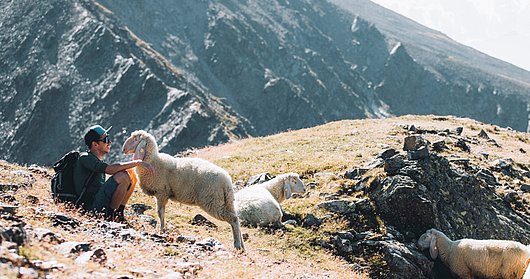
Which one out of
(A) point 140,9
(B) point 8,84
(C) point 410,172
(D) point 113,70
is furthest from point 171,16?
(C) point 410,172

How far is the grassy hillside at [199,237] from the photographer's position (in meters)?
7.19

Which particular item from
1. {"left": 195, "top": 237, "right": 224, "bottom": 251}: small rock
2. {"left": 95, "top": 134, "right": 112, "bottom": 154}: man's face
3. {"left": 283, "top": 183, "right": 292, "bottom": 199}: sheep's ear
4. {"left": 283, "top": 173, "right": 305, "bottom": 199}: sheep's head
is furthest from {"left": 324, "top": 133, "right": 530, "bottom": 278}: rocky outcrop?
{"left": 95, "top": 134, "right": 112, "bottom": 154}: man's face

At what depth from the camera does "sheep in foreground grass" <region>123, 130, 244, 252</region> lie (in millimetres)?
12227

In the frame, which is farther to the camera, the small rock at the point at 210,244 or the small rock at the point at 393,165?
the small rock at the point at 393,165

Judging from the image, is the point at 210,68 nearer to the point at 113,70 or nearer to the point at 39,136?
the point at 113,70

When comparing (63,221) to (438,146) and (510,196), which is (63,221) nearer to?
(510,196)

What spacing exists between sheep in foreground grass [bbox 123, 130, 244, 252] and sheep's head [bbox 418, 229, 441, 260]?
6435mm

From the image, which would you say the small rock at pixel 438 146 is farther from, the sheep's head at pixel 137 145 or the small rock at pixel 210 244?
the small rock at pixel 210 244

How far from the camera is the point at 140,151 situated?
12867 millimetres

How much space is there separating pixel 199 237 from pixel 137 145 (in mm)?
3164

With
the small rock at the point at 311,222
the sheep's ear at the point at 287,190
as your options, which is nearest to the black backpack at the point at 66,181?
the small rock at the point at 311,222

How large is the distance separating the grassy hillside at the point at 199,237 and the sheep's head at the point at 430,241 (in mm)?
1315

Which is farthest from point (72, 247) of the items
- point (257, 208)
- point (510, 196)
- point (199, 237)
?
point (510, 196)

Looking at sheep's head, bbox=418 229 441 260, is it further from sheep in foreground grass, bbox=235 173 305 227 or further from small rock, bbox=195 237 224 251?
small rock, bbox=195 237 224 251
